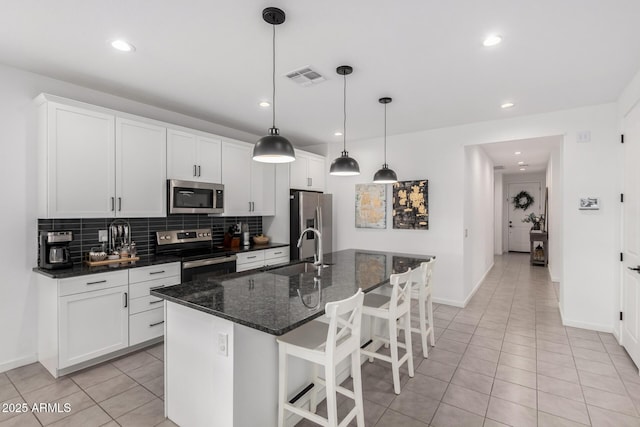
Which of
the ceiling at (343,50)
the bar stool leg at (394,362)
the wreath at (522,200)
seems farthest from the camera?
the wreath at (522,200)

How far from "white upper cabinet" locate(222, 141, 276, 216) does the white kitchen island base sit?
2.41m

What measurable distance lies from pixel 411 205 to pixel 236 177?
272 centimetres

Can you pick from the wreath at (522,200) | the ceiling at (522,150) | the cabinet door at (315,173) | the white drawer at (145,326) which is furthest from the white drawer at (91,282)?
the wreath at (522,200)

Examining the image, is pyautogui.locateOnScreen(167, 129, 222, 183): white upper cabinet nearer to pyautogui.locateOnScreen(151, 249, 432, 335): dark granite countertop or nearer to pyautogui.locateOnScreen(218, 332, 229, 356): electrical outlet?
pyautogui.locateOnScreen(151, 249, 432, 335): dark granite countertop

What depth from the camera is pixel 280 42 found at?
2.33 metres

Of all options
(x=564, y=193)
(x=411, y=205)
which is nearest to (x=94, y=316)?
(x=411, y=205)

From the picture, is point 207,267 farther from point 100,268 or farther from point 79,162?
point 79,162

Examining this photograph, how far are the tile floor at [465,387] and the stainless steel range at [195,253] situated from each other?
85 centimetres

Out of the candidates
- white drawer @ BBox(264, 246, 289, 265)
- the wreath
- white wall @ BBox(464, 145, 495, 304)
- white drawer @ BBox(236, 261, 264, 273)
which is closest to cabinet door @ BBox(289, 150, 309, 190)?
white drawer @ BBox(264, 246, 289, 265)

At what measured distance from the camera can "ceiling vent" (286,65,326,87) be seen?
2.79 metres

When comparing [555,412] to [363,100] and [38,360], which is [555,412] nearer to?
[363,100]

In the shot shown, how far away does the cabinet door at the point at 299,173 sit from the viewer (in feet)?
16.5

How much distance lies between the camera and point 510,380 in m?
2.62

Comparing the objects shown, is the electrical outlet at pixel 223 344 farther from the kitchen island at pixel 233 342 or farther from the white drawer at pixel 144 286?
the white drawer at pixel 144 286
